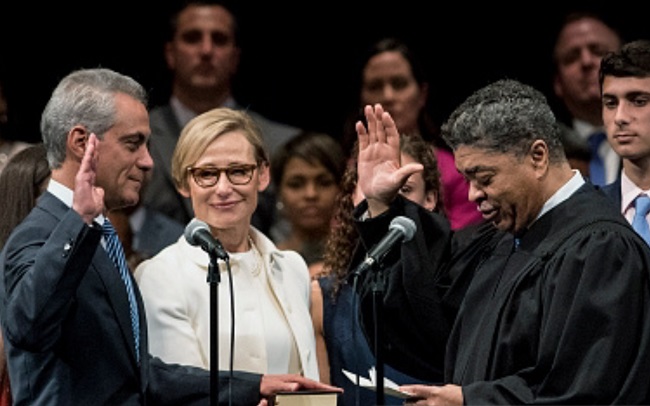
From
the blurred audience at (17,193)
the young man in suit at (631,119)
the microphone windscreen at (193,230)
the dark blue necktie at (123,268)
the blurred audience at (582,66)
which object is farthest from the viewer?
the blurred audience at (582,66)

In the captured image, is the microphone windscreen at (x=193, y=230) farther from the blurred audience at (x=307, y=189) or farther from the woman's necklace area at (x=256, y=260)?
the blurred audience at (x=307, y=189)

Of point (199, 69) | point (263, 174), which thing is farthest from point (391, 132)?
point (199, 69)

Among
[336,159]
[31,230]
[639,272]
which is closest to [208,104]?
[336,159]

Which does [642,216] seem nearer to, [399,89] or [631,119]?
[631,119]

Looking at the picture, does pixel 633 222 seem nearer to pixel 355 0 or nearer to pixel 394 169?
pixel 394 169

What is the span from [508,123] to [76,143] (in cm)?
143

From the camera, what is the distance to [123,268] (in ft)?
18.9

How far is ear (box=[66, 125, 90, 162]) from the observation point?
5680 mm

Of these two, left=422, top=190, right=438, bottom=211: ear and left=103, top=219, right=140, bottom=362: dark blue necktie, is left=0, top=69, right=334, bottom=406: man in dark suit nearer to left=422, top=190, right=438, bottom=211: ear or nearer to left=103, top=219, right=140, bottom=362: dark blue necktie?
left=103, top=219, right=140, bottom=362: dark blue necktie

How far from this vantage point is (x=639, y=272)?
5.25 metres

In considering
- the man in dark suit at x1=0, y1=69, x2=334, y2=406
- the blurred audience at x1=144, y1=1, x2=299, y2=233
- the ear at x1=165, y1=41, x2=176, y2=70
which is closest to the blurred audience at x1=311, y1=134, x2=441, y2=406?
the man in dark suit at x1=0, y1=69, x2=334, y2=406

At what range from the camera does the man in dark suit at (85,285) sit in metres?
5.25

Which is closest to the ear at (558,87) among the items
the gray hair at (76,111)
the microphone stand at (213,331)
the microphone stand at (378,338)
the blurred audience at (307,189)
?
the blurred audience at (307,189)

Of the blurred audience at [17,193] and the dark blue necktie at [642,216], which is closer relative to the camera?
the blurred audience at [17,193]
